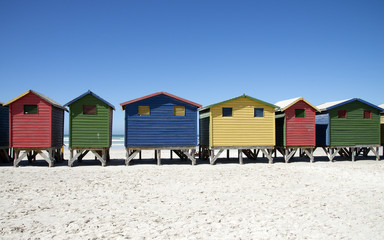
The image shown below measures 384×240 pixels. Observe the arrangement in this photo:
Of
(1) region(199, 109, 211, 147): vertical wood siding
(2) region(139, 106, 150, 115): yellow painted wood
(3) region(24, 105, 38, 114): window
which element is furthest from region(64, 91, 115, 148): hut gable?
(1) region(199, 109, 211, 147): vertical wood siding

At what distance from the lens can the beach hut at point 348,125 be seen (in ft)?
75.0

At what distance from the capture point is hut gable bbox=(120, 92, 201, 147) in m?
20.3

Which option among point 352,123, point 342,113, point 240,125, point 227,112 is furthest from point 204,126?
point 352,123

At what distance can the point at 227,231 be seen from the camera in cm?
754

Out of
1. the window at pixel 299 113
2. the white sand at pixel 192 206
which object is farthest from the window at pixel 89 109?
the window at pixel 299 113

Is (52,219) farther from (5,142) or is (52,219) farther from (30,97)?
(5,142)

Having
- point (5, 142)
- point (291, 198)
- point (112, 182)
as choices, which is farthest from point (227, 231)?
point (5, 142)

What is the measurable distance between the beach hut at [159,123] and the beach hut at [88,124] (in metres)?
1.41

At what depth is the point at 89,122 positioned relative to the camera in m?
19.9

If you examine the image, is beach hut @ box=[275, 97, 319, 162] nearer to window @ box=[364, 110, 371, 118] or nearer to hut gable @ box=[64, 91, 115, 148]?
window @ box=[364, 110, 371, 118]

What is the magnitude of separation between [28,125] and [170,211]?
14276mm

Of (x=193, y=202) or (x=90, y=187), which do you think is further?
(x=90, y=187)

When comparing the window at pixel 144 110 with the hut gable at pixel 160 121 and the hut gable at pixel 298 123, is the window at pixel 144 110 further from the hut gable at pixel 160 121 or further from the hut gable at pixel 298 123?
the hut gable at pixel 298 123

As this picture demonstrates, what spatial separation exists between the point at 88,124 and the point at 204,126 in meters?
8.60
